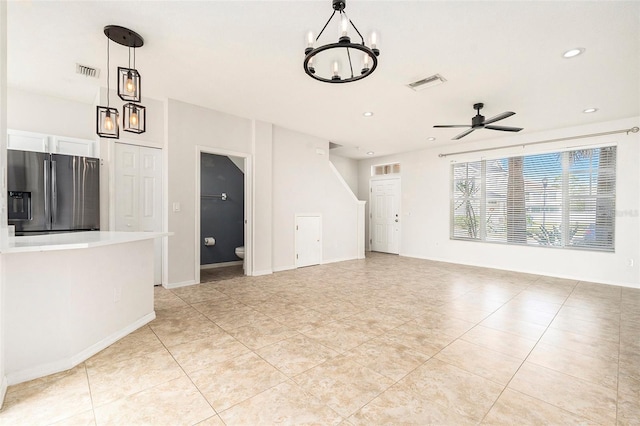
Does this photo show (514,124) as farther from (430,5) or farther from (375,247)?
(375,247)

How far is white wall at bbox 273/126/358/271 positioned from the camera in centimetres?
544

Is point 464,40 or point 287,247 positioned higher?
point 464,40

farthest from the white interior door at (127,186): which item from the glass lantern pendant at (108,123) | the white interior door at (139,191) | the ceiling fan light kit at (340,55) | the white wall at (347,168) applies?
the white wall at (347,168)

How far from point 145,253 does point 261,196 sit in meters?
2.42

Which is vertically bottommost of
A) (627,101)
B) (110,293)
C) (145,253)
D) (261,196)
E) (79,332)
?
(79,332)

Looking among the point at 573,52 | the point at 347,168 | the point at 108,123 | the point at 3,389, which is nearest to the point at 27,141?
the point at 108,123

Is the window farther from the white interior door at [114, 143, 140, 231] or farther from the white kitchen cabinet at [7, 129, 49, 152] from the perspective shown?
the white kitchen cabinet at [7, 129, 49, 152]

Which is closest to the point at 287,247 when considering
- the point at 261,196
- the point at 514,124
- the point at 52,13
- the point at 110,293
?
the point at 261,196

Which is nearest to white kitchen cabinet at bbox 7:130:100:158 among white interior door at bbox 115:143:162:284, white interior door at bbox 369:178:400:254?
white interior door at bbox 115:143:162:284

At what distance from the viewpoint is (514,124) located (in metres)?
5.00

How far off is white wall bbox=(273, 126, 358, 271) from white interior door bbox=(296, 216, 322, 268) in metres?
0.14

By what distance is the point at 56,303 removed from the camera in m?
2.04

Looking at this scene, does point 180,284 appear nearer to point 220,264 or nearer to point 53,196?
point 220,264

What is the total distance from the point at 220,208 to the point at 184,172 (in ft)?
6.29
